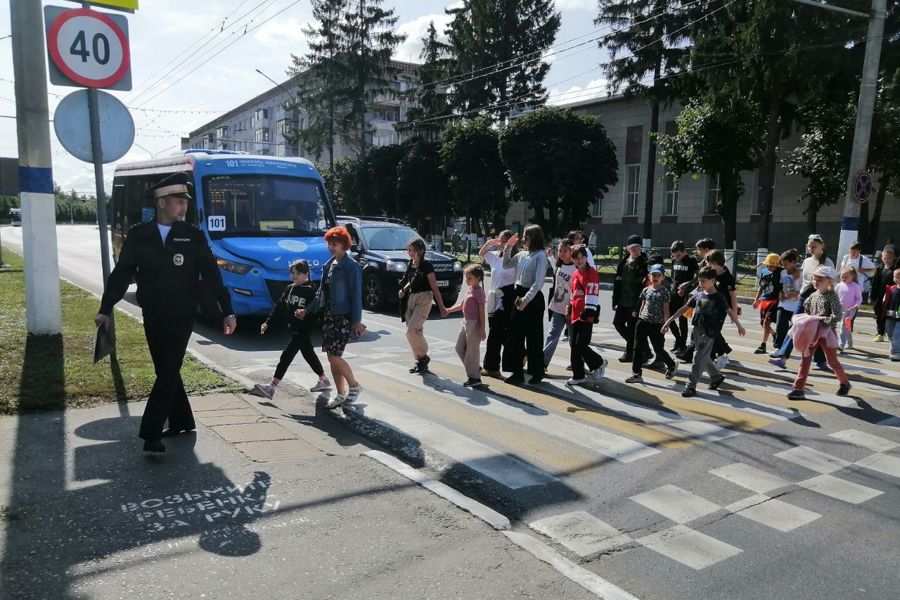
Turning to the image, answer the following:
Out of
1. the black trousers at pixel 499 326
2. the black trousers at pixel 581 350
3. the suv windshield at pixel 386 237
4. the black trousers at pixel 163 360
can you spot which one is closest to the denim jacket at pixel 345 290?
the black trousers at pixel 163 360

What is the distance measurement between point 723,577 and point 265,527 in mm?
2478

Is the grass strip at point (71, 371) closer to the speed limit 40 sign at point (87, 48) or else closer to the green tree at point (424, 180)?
the speed limit 40 sign at point (87, 48)

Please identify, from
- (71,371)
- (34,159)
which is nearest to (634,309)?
(71,371)

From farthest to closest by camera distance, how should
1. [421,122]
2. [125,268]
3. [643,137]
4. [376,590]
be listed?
[421,122] < [643,137] < [125,268] < [376,590]

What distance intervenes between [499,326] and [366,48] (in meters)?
44.4

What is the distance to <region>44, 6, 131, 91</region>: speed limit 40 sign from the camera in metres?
6.70

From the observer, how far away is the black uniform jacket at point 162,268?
4.96 m

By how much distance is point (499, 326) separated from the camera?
8.15m

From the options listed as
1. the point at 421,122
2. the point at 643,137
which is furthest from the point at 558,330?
the point at 421,122

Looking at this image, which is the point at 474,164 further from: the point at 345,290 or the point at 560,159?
the point at 345,290

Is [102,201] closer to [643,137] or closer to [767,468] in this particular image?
[767,468]

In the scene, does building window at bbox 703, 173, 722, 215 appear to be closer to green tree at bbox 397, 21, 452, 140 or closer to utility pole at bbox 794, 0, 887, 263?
green tree at bbox 397, 21, 452, 140

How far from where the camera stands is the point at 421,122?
4741 cm

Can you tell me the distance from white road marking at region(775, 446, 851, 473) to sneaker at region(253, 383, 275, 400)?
181 inches
